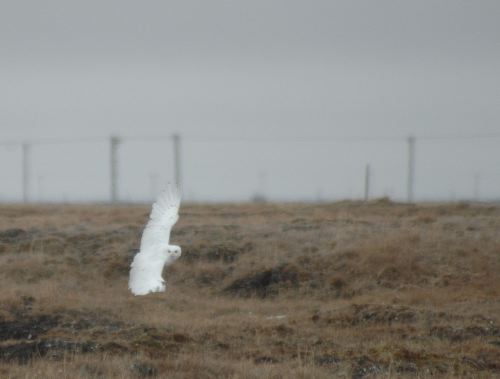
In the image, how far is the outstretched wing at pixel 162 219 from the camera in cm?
2107

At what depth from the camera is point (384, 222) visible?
2420 cm

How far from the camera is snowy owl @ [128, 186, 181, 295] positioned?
1900 centimetres

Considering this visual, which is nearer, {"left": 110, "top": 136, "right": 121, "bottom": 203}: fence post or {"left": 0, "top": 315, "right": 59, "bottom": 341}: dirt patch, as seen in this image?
{"left": 0, "top": 315, "right": 59, "bottom": 341}: dirt patch

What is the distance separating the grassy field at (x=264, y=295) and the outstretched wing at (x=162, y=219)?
0.61 metres

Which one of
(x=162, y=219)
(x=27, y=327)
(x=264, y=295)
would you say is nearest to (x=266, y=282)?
(x=264, y=295)

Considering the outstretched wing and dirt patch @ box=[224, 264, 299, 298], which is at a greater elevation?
the outstretched wing

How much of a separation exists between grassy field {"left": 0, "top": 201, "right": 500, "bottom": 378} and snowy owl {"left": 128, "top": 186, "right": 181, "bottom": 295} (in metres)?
0.37

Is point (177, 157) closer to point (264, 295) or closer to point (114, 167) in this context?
point (114, 167)

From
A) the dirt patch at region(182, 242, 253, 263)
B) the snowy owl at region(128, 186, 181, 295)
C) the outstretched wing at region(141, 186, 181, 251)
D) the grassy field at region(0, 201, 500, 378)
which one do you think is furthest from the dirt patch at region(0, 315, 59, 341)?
the dirt patch at region(182, 242, 253, 263)

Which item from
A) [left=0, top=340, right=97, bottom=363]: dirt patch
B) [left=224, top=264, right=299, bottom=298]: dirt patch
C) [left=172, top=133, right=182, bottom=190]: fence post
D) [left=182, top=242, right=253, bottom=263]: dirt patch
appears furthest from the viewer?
[left=172, top=133, right=182, bottom=190]: fence post

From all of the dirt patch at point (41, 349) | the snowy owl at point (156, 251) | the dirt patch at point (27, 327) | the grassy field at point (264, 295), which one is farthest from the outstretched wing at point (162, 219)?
the dirt patch at point (41, 349)

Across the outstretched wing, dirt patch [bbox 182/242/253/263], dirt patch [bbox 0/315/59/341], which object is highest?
the outstretched wing

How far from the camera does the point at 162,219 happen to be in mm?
22141

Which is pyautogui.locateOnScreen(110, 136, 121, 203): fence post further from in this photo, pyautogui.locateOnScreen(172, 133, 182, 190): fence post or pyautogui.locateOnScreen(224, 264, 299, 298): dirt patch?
pyautogui.locateOnScreen(224, 264, 299, 298): dirt patch
